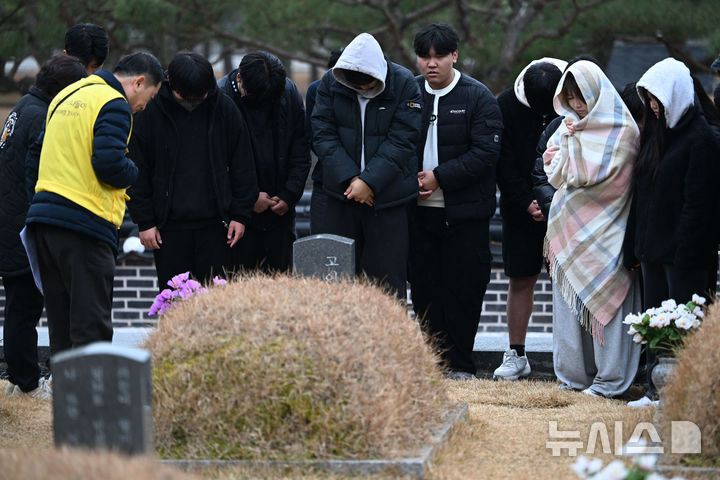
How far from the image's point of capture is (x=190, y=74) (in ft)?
21.4

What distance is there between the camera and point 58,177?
5496 millimetres

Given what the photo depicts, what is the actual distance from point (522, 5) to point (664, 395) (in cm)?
981

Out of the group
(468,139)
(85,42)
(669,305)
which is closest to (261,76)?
(85,42)

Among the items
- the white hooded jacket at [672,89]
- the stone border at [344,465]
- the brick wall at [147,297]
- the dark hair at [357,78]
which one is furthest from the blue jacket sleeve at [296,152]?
the stone border at [344,465]

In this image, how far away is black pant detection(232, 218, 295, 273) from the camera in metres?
7.23

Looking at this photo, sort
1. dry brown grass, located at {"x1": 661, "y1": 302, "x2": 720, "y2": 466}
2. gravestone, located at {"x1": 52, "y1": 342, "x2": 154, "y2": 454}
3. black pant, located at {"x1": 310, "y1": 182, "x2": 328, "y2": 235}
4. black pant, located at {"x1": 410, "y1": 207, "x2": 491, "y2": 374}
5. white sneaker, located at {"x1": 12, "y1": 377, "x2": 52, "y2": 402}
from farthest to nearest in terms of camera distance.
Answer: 1. black pant, located at {"x1": 410, "y1": 207, "x2": 491, "y2": 374}
2. black pant, located at {"x1": 310, "y1": 182, "x2": 328, "y2": 235}
3. white sneaker, located at {"x1": 12, "y1": 377, "x2": 52, "y2": 402}
4. dry brown grass, located at {"x1": 661, "y1": 302, "x2": 720, "y2": 466}
5. gravestone, located at {"x1": 52, "y1": 342, "x2": 154, "y2": 454}

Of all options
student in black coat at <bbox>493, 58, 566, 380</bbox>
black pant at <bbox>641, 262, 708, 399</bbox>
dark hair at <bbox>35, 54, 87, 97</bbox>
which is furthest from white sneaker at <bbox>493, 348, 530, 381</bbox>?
dark hair at <bbox>35, 54, 87, 97</bbox>

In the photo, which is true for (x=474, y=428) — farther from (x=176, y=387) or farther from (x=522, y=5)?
(x=522, y=5)

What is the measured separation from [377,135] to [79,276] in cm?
215

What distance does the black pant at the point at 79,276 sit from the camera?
5.52 metres

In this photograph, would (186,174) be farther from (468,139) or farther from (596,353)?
(596,353)

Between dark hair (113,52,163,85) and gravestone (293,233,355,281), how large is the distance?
1223mm

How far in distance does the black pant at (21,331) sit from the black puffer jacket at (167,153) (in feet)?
2.75

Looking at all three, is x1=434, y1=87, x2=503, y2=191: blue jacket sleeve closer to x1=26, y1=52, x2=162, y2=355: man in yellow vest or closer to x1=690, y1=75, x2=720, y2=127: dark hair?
x1=690, y1=75, x2=720, y2=127: dark hair
